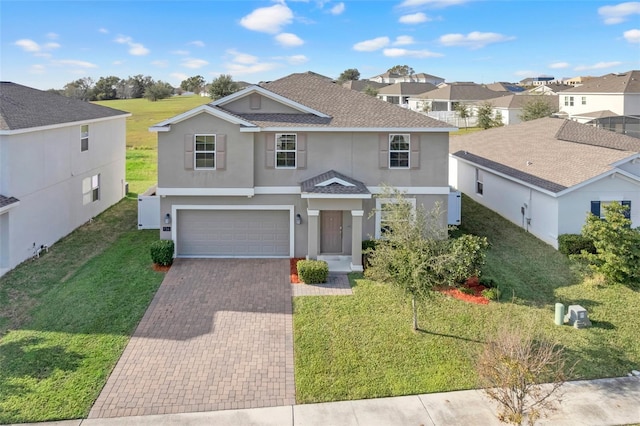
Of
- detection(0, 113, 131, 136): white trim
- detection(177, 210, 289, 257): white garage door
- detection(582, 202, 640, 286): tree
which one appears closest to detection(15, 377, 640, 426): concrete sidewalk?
detection(582, 202, 640, 286): tree

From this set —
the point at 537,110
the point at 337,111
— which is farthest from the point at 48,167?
the point at 537,110

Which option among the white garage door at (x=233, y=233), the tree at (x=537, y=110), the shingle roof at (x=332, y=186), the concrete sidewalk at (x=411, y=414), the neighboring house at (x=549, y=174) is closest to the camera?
the concrete sidewalk at (x=411, y=414)

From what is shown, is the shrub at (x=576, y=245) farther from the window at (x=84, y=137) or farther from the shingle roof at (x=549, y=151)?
the window at (x=84, y=137)

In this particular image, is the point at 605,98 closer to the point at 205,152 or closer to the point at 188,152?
the point at 205,152

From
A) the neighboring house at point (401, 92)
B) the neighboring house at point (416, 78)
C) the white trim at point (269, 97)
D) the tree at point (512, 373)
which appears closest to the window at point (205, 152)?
→ the white trim at point (269, 97)

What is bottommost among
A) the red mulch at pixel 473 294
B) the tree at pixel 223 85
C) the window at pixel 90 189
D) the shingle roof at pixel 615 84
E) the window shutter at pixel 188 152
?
the red mulch at pixel 473 294

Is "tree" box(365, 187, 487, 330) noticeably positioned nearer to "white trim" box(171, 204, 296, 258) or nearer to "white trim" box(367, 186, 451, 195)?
"white trim" box(367, 186, 451, 195)
